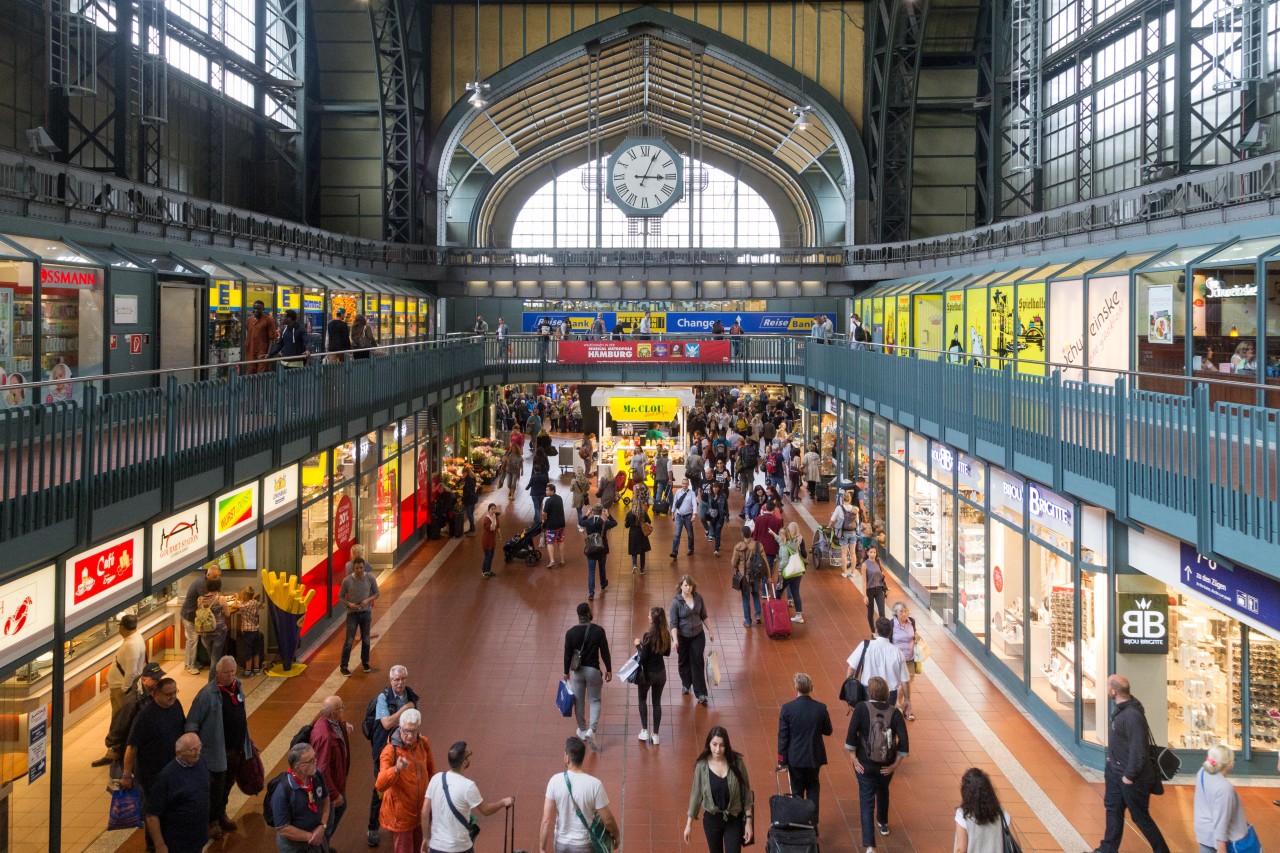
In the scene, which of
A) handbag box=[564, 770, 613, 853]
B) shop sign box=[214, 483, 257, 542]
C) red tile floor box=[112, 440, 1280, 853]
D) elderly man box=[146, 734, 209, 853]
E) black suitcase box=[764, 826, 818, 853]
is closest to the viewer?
handbag box=[564, 770, 613, 853]

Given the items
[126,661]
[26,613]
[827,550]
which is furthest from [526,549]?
[26,613]

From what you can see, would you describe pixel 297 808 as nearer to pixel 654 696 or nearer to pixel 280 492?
pixel 654 696

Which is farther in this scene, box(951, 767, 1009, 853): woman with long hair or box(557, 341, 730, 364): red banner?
box(557, 341, 730, 364): red banner

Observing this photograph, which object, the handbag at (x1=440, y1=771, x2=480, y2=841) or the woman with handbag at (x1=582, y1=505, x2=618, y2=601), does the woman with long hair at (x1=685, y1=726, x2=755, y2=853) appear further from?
the woman with handbag at (x1=582, y1=505, x2=618, y2=601)

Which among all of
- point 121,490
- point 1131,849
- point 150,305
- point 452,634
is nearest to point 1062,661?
point 1131,849

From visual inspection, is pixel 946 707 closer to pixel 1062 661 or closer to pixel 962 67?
pixel 1062 661

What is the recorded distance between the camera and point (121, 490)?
816 cm

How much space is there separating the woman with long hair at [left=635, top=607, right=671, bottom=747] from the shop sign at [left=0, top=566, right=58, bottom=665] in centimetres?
535

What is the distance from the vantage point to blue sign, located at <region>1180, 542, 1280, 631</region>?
720cm

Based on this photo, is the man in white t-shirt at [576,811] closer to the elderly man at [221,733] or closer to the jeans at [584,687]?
the elderly man at [221,733]

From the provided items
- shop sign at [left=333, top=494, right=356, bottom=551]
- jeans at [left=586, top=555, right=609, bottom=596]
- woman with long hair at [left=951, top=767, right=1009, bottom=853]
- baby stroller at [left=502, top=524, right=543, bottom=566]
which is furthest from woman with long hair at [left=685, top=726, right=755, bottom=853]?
baby stroller at [left=502, top=524, right=543, bottom=566]

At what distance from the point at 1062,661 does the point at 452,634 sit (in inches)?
313

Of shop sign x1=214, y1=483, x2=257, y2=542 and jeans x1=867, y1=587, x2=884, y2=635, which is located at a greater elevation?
shop sign x1=214, y1=483, x2=257, y2=542

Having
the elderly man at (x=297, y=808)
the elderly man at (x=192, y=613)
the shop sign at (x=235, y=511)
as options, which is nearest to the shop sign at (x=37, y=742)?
the elderly man at (x=297, y=808)
